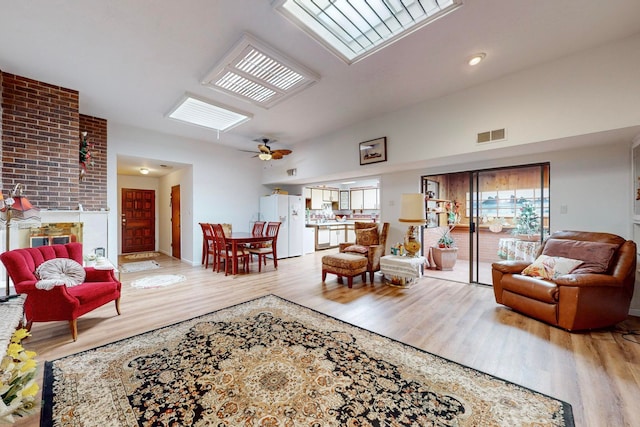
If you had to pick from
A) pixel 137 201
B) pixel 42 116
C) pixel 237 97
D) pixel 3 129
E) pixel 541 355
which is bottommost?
pixel 541 355

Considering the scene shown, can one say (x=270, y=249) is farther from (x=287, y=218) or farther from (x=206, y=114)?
(x=206, y=114)

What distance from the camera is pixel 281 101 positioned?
3.72 meters

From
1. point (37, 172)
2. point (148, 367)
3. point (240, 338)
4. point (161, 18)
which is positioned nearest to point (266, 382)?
point (240, 338)

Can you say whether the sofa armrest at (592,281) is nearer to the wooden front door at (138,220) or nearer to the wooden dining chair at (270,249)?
the wooden dining chair at (270,249)

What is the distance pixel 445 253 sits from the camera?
16.5 ft

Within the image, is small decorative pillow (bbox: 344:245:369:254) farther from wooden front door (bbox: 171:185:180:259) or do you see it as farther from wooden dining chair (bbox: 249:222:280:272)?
wooden front door (bbox: 171:185:180:259)

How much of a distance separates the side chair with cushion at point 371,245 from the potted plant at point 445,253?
3.65 ft

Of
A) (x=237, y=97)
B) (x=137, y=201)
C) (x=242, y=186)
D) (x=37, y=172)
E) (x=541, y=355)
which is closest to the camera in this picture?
(x=541, y=355)

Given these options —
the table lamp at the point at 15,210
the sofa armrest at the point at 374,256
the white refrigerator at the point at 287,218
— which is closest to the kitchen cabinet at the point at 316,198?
the white refrigerator at the point at 287,218

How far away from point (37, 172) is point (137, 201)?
4597 mm

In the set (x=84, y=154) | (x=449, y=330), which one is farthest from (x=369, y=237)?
(x=84, y=154)

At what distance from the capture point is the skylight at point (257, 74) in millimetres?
2572

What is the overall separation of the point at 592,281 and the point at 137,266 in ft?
24.5

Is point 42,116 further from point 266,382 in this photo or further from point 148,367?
point 266,382
